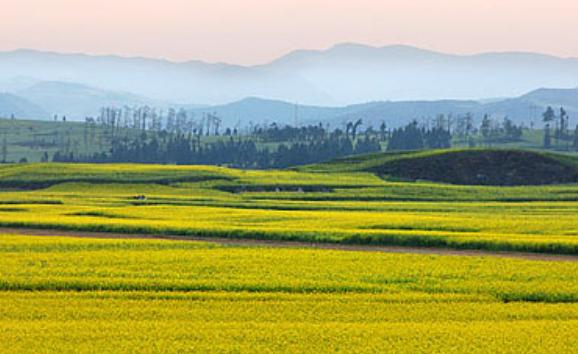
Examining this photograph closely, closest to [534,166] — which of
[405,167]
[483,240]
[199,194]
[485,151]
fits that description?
[485,151]

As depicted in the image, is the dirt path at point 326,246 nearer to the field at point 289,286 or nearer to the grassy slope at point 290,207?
the field at point 289,286

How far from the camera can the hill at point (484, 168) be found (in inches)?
5950

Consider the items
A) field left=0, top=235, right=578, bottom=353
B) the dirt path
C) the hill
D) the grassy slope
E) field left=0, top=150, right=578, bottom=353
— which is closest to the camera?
field left=0, top=235, right=578, bottom=353

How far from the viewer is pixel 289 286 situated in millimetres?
37812

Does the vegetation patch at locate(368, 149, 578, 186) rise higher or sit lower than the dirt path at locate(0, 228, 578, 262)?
higher

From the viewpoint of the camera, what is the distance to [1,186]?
438ft

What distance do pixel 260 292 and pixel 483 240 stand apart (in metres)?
23.9

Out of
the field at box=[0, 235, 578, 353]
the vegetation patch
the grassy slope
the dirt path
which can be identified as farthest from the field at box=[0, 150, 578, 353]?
the vegetation patch

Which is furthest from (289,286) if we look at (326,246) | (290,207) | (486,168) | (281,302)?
(486,168)

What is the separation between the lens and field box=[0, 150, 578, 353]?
92.8 ft

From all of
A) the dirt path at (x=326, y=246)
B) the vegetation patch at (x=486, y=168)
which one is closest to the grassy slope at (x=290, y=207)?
the dirt path at (x=326, y=246)

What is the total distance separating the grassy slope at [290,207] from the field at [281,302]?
39.3 ft

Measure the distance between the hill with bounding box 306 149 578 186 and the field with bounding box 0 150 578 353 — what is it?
235 feet

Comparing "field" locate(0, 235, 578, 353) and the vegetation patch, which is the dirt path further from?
the vegetation patch
